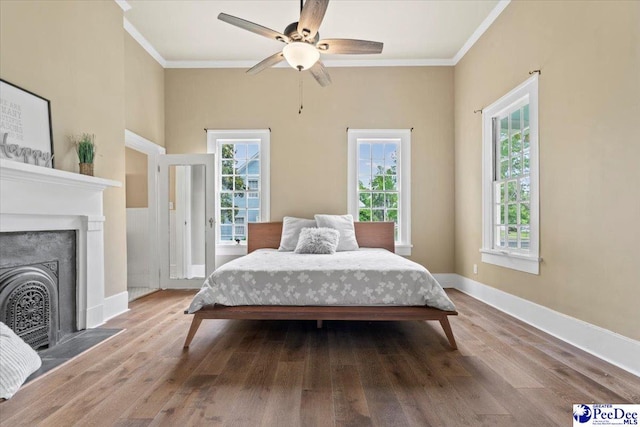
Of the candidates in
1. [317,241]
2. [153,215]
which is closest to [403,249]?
[317,241]

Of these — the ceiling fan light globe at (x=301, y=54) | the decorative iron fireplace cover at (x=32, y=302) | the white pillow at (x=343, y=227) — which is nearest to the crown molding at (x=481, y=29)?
the ceiling fan light globe at (x=301, y=54)

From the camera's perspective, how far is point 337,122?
488 cm

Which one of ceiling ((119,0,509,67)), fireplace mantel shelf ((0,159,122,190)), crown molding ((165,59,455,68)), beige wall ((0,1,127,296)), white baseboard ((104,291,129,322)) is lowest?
white baseboard ((104,291,129,322))

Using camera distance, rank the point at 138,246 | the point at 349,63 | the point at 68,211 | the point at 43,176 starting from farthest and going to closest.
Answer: the point at 138,246 < the point at 349,63 < the point at 68,211 < the point at 43,176

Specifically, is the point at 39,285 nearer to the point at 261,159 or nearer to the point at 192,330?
the point at 192,330

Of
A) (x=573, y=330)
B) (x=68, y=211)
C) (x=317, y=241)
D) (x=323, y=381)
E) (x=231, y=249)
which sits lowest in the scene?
(x=323, y=381)

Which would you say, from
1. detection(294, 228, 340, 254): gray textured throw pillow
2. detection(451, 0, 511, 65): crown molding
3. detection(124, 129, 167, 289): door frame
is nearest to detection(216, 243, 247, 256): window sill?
detection(124, 129, 167, 289): door frame

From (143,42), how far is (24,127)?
96.3 inches

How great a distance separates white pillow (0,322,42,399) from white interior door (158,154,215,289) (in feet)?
8.22

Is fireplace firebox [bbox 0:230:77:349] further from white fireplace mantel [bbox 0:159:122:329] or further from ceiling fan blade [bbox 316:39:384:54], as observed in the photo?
ceiling fan blade [bbox 316:39:384:54]

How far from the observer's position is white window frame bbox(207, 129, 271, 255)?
4871 mm

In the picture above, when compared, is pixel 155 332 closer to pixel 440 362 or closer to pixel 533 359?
pixel 440 362

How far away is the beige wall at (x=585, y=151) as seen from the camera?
216cm

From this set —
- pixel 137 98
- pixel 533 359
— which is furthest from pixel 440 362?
pixel 137 98
